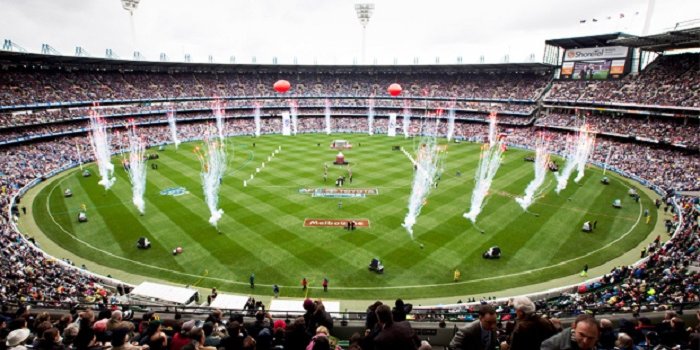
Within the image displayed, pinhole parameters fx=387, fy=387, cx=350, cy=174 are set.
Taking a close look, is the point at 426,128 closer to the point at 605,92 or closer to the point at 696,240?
the point at 605,92

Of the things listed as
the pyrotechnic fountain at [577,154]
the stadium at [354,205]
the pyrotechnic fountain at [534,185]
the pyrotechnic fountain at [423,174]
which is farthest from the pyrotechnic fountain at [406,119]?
the pyrotechnic fountain at [577,154]

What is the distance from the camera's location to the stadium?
49.7ft

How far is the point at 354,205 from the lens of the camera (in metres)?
43.1

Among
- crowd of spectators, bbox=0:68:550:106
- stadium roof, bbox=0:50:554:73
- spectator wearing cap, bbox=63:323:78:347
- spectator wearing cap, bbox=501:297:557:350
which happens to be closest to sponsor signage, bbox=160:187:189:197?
stadium roof, bbox=0:50:554:73

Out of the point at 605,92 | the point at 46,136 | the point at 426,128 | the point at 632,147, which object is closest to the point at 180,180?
the point at 46,136

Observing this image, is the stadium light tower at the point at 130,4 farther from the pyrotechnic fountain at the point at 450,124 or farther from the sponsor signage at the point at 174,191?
the pyrotechnic fountain at the point at 450,124

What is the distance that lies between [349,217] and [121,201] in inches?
1033

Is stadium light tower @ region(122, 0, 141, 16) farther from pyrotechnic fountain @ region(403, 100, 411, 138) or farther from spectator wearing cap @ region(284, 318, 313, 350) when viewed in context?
spectator wearing cap @ region(284, 318, 313, 350)

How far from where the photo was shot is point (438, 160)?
64.1 metres

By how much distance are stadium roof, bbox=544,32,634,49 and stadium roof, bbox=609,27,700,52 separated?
9272 mm

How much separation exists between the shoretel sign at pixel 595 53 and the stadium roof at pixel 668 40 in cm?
1101

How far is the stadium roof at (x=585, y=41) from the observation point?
74.1 metres

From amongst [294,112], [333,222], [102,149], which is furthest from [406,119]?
[102,149]

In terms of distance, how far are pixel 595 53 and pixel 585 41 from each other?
3870 mm
